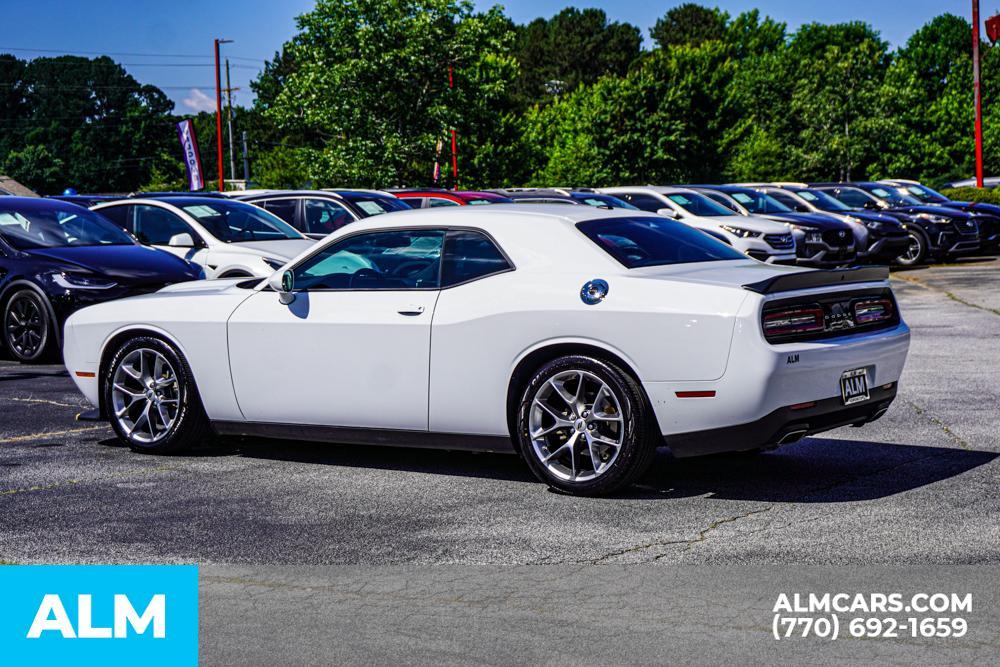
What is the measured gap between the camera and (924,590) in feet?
16.3

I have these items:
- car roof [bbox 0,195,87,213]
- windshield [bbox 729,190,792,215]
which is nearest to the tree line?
windshield [bbox 729,190,792,215]

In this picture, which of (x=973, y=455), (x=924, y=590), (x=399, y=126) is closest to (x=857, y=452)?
(x=973, y=455)

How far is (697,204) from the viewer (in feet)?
79.0

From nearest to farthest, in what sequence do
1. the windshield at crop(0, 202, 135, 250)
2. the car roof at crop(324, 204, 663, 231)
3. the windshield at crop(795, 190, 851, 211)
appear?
the car roof at crop(324, 204, 663, 231) < the windshield at crop(0, 202, 135, 250) < the windshield at crop(795, 190, 851, 211)

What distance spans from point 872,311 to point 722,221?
618 inches

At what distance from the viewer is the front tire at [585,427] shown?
662 cm

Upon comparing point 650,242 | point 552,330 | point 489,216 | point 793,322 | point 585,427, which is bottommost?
point 585,427

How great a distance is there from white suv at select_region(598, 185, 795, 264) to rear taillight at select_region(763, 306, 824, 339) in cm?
1420

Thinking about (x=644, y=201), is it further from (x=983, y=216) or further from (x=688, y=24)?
(x=688, y=24)

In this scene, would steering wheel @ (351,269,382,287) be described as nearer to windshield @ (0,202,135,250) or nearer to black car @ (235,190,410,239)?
windshield @ (0,202,135,250)

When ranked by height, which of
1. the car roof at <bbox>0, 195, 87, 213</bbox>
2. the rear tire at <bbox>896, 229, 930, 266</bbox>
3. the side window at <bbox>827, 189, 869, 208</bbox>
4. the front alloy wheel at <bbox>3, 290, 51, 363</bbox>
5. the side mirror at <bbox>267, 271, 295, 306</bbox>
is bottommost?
the rear tire at <bbox>896, 229, 930, 266</bbox>

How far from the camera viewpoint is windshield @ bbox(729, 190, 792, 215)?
25.7 m

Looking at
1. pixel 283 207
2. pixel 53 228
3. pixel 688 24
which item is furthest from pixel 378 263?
pixel 688 24

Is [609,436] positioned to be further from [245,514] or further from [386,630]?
[386,630]
